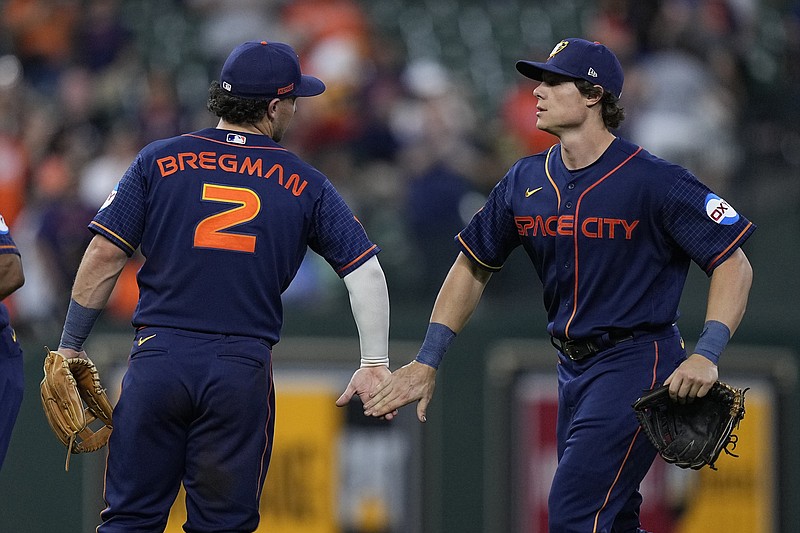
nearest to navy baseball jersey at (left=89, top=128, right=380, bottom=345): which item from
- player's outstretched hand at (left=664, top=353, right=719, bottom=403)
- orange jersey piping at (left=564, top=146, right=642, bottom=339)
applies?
orange jersey piping at (left=564, top=146, right=642, bottom=339)

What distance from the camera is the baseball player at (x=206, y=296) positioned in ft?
16.7

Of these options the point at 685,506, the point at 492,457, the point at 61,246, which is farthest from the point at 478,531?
the point at 61,246

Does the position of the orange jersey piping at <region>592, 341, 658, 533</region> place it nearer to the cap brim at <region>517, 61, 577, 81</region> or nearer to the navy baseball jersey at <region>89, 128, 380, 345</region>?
the cap brim at <region>517, 61, 577, 81</region>

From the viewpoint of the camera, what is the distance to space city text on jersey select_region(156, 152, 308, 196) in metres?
5.20

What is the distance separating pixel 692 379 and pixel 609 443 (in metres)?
0.41

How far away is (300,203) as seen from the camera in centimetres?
527

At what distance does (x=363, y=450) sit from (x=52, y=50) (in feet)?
19.3

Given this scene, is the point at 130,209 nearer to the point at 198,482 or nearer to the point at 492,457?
the point at 198,482

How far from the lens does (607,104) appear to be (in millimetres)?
5504

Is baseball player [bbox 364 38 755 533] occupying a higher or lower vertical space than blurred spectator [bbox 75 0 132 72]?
lower

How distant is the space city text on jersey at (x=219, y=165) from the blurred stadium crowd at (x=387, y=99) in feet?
12.4

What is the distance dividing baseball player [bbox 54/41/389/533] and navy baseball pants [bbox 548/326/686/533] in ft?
3.64

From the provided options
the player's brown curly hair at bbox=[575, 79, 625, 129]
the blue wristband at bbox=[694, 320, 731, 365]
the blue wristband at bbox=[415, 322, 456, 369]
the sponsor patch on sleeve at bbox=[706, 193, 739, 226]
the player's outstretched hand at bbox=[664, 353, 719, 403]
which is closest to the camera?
the player's outstretched hand at bbox=[664, 353, 719, 403]

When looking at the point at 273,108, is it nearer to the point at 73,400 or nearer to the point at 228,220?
the point at 228,220
